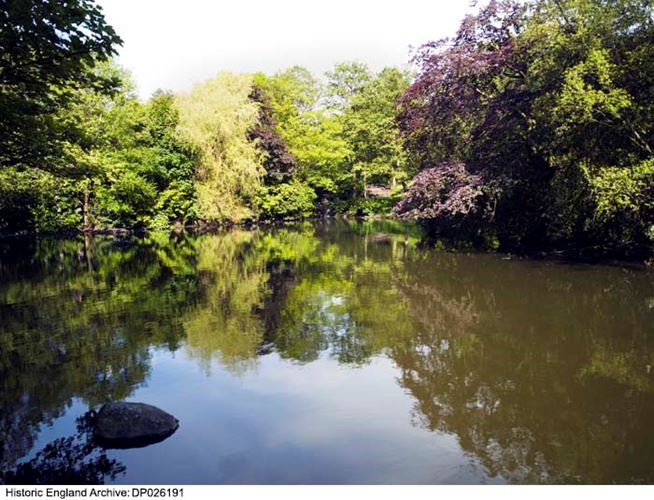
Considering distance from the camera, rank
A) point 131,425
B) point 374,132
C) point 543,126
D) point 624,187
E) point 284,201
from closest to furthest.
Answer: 1. point 131,425
2. point 624,187
3. point 543,126
4. point 284,201
5. point 374,132

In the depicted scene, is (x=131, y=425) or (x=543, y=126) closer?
(x=131, y=425)

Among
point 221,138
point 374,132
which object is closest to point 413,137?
point 221,138

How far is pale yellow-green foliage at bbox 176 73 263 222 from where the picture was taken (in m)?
35.2

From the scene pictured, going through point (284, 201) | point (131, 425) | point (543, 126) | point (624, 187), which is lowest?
point (131, 425)

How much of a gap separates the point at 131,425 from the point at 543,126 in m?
15.5

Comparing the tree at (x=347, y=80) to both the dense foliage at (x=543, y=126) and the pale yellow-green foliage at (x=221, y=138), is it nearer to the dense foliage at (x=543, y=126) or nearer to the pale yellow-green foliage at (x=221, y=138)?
the pale yellow-green foliage at (x=221, y=138)

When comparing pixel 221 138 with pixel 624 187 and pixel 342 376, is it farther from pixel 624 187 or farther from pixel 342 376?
pixel 342 376

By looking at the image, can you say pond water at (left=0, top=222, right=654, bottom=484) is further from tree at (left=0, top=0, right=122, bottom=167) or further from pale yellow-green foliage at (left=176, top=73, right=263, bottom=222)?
pale yellow-green foliage at (left=176, top=73, right=263, bottom=222)

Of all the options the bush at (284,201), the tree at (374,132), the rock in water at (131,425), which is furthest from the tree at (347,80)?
the rock in water at (131,425)

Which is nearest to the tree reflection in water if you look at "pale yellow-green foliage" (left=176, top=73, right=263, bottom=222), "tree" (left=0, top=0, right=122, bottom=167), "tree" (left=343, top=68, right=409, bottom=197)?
"tree" (left=0, top=0, right=122, bottom=167)

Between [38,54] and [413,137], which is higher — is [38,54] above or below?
below

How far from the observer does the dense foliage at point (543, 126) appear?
48.9ft

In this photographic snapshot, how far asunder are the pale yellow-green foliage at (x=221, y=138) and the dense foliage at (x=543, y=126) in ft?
48.1

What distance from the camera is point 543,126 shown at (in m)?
17.1
